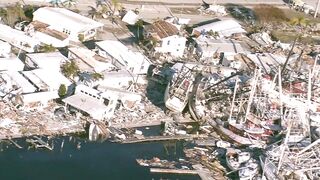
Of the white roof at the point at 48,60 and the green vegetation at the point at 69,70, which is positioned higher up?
the white roof at the point at 48,60

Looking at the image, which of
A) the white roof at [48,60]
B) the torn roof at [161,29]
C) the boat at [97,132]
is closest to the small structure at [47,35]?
the white roof at [48,60]

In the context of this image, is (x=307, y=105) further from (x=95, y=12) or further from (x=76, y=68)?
(x=95, y=12)

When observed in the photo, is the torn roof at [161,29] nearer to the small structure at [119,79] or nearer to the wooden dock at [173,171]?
the small structure at [119,79]

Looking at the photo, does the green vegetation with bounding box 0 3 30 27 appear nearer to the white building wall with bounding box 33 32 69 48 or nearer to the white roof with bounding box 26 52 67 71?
the white building wall with bounding box 33 32 69 48

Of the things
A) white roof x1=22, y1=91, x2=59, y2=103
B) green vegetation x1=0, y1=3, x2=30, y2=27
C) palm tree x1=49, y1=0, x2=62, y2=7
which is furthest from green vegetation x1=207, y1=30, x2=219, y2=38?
white roof x1=22, y1=91, x2=59, y2=103

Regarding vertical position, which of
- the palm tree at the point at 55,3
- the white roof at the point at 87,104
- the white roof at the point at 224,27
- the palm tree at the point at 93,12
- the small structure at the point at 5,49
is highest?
the palm tree at the point at 55,3

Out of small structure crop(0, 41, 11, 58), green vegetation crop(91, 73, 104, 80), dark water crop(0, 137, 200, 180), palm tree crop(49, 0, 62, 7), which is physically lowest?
dark water crop(0, 137, 200, 180)

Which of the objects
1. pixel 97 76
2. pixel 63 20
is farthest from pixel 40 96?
pixel 63 20
